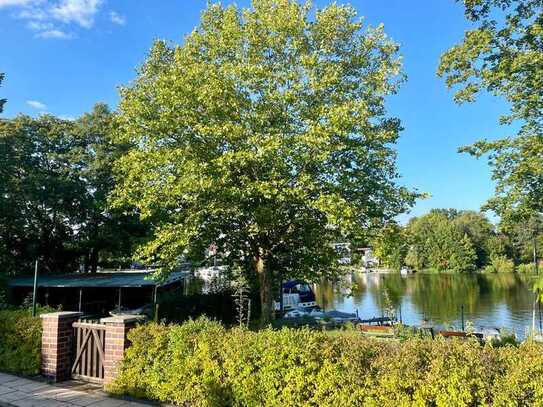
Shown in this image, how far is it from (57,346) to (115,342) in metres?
1.45

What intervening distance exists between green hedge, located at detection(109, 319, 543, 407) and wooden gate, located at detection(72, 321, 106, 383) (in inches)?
33.7

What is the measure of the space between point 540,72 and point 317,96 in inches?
278

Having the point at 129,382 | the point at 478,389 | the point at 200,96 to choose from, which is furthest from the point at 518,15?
the point at 129,382

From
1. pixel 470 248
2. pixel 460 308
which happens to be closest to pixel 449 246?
pixel 470 248

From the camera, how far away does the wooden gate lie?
26.8 ft

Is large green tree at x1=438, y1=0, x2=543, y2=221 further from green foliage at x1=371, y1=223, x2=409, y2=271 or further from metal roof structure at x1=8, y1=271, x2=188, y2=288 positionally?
metal roof structure at x1=8, y1=271, x2=188, y2=288

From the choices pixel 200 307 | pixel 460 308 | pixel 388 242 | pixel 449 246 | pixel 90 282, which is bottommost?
pixel 460 308

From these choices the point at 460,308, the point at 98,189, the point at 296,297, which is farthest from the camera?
the point at 460,308

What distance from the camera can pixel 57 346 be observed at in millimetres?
8320

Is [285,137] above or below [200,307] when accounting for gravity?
above

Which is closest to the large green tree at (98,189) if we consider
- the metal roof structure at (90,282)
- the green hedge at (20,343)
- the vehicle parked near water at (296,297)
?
the metal roof structure at (90,282)

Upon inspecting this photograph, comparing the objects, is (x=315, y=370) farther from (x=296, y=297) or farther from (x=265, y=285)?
(x=296, y=297)

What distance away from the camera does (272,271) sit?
1555 cm

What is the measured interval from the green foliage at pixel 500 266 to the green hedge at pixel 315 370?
284 ft
